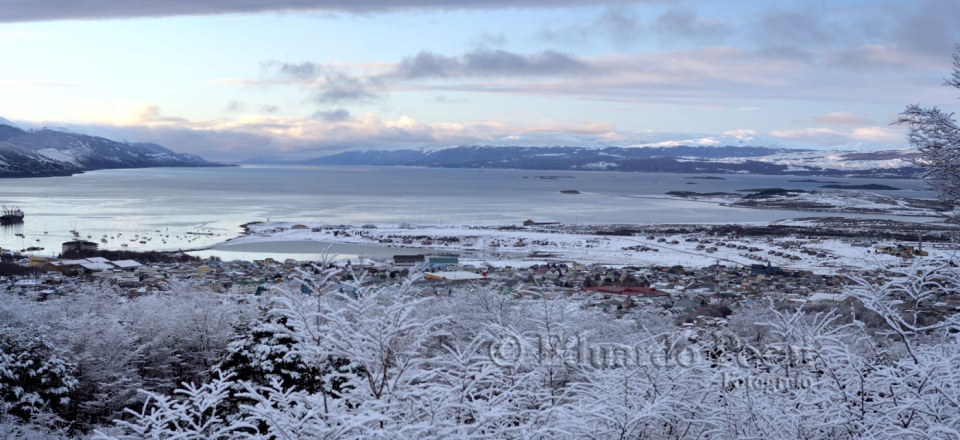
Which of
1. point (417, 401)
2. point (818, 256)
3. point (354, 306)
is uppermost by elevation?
point (354, 306)

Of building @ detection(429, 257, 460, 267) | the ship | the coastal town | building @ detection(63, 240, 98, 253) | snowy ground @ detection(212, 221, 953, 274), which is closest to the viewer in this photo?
the coastal town

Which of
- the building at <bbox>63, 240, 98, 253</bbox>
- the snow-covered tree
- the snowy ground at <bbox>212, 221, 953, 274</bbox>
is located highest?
the snow-covered tree

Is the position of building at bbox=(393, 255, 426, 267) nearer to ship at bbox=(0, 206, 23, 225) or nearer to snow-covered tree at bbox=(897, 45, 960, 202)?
snow-covered tree at bbox=(897, 45, 960, 202)

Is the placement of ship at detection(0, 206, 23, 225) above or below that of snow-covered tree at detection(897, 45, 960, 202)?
below

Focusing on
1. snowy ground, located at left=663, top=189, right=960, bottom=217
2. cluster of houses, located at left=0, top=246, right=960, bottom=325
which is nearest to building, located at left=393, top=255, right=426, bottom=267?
cluster of houses, located at left=0, top=246, right=960, bottom=325

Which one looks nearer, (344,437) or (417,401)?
(344,437)

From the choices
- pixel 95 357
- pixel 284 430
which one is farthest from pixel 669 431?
pixel 95 357

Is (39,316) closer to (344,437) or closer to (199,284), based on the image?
(199,284)

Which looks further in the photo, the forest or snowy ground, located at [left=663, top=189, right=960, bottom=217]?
snowy ground, located at [left=663, top=189, right=960, bottom=217]

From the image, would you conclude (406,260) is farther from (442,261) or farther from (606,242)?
(606,242)
